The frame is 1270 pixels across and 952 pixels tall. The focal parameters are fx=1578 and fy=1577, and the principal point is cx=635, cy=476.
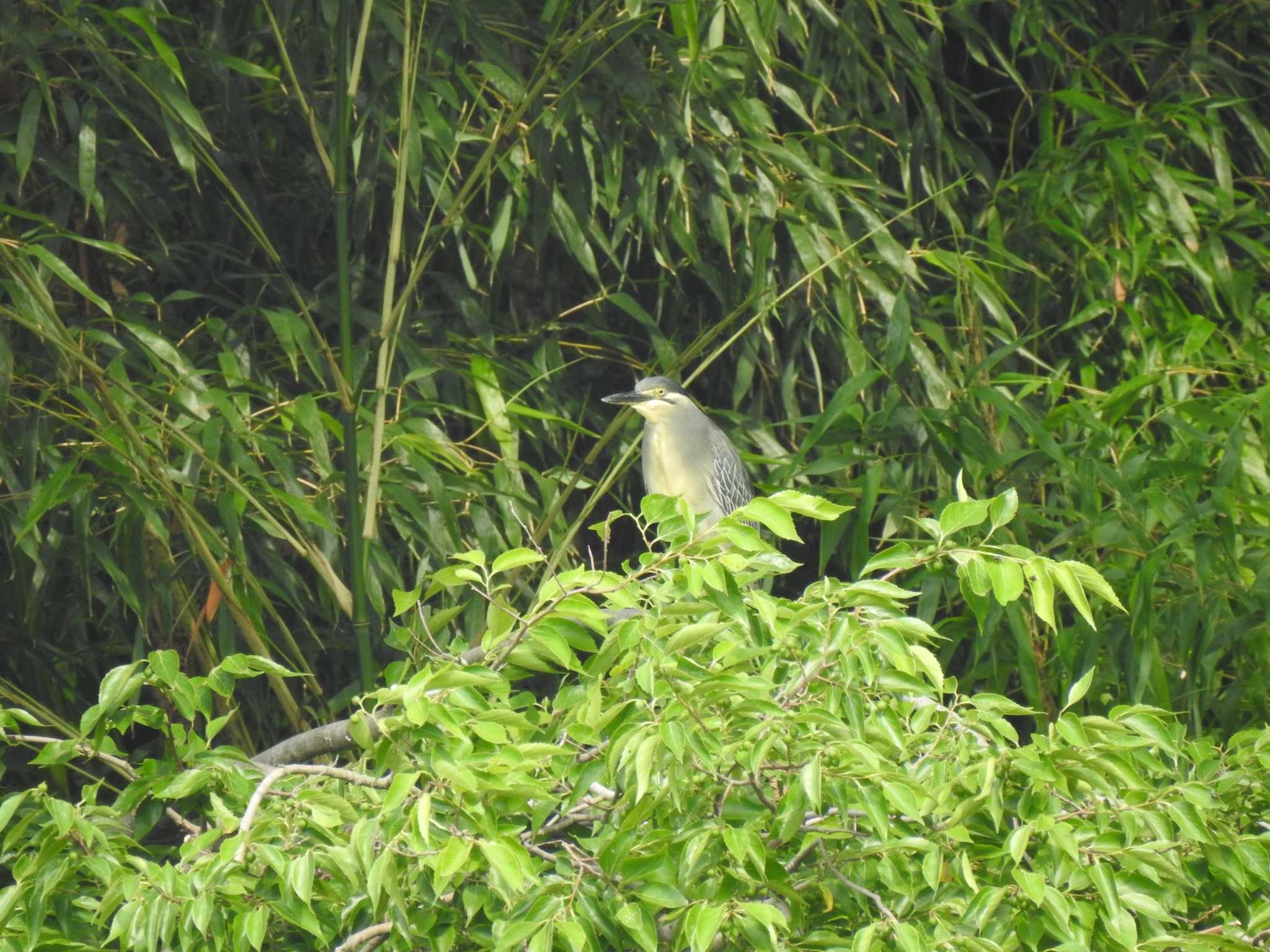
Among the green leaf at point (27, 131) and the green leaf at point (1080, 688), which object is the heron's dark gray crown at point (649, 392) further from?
the green leaf at point (1080, 688)

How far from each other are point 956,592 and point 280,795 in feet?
5.13

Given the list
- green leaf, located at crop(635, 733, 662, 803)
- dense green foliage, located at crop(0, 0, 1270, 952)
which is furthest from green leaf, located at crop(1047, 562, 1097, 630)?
green leaf, located at crop(635, 733, 662, 803)

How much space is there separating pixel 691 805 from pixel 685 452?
1.64 m

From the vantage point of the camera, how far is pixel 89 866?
1296 mm

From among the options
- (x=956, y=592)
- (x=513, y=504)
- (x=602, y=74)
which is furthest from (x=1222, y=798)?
(x=602, y=74)

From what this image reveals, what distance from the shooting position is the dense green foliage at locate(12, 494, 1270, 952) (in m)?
1.19

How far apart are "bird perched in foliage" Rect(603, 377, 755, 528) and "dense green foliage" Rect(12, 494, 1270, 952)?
1.40 m

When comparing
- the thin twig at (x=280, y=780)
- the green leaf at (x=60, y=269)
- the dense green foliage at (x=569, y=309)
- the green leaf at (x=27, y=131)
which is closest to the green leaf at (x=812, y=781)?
the thin twig at (x=280, y=780)

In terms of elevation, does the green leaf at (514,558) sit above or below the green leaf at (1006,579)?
above

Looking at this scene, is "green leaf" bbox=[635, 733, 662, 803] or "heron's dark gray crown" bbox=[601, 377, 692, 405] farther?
"heron's dark gray crown" bbox=[601, 377, 692, 405]

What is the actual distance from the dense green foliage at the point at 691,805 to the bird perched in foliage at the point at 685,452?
1398 millimetres

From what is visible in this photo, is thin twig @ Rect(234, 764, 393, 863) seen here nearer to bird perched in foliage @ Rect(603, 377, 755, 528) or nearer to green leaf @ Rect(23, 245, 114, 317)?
green leaf @ Rect(23, 245, 114, 317)

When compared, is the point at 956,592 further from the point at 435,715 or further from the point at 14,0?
the point at 14,0

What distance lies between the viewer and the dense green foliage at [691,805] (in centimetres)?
119
